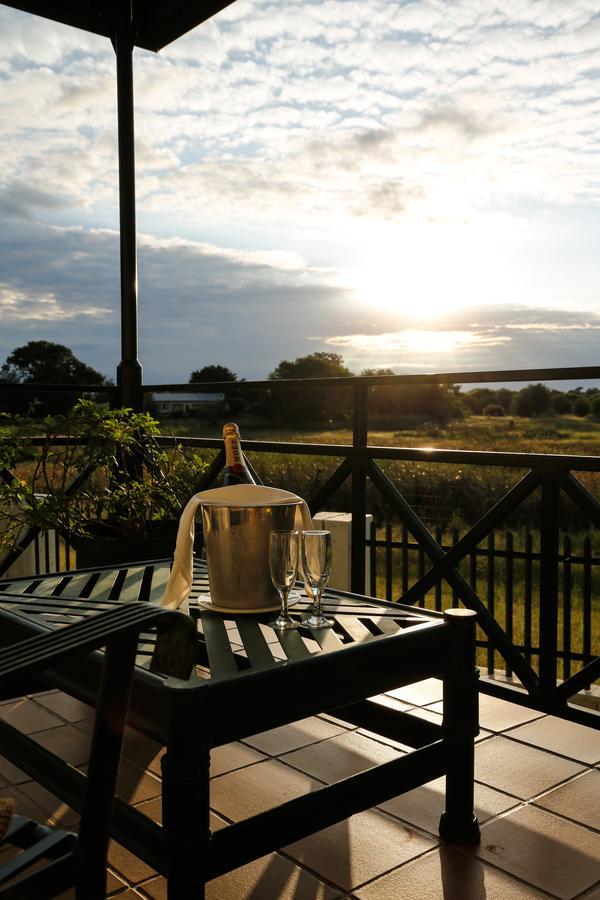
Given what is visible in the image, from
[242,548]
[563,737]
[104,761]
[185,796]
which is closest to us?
[104,761]

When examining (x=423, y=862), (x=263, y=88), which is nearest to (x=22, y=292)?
(x=263, y=88)

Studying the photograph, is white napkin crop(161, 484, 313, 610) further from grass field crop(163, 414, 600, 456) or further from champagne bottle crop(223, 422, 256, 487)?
grass field crop(163, 414, 600, 456)

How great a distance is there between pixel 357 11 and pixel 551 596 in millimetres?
4038

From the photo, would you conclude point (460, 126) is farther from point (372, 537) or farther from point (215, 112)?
point (372, 537)

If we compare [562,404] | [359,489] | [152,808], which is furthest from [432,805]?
[562,404]

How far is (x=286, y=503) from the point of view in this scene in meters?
1.56

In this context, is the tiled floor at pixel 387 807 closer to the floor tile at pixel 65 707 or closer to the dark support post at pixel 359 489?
the floor tile at pixel 65 707

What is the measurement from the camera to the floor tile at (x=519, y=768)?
6.11 ft

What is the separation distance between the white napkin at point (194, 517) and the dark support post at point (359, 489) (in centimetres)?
118

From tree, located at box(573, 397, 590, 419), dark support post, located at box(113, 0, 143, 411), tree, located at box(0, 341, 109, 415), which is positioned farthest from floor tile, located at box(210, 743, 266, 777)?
tree, located at box(573, 397, 590, 419)

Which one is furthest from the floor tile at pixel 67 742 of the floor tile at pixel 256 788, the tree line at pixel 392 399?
the tree line at pixel 392 399

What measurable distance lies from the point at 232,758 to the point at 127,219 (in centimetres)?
273

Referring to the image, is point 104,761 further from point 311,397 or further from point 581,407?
point 581,407

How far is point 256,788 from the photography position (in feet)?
6.11
